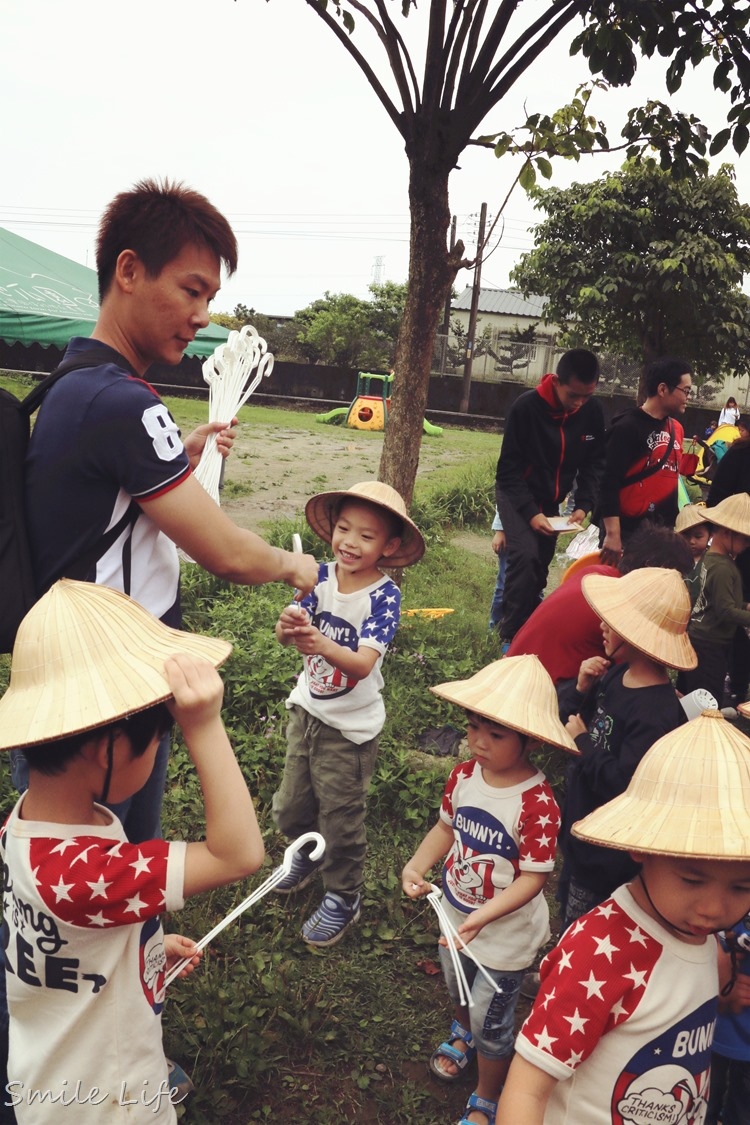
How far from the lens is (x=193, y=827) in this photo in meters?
3.44

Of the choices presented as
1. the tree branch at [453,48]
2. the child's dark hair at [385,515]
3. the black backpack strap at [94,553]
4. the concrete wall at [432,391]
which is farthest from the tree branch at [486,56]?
the concrete wall at [432,391]

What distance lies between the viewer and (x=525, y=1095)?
4.72 feet

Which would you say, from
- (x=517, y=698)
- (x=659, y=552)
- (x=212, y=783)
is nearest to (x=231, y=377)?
(x=517, y=698)

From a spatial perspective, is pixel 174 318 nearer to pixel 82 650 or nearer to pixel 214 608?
pixel 82 650

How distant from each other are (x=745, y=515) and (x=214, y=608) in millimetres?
3091

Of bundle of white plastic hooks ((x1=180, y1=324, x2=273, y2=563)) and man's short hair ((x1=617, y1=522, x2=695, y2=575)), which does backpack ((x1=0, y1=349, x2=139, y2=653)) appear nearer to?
bundle of white plastic hooks ((x1=180, y1=324, x2=273, y2=563))

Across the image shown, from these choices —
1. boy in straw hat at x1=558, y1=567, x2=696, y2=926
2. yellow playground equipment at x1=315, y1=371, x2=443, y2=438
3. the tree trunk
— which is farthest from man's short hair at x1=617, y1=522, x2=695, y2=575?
yellow playground equipment at x1=315, y1=371, x2=443, y2=438

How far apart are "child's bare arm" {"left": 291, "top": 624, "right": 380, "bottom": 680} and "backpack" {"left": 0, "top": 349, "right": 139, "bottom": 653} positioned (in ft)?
2.79

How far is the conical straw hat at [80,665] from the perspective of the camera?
4.59ft

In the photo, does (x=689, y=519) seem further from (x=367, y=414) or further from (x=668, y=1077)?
(x=367, y=414)

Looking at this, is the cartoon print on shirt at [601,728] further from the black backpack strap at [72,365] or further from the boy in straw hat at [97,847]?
the black backpack strap at [72,365]

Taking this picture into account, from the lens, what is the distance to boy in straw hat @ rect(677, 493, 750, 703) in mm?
4285

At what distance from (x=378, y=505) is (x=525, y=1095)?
1854 millimetres

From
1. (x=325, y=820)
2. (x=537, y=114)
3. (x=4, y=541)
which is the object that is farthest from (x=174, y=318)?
(x=537, y=114)
